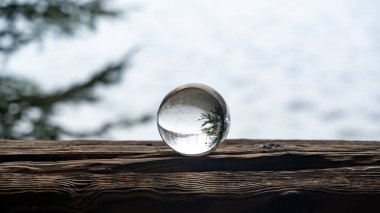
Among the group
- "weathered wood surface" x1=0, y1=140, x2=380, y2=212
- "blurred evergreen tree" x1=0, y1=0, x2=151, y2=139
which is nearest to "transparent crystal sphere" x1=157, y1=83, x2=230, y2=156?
"weathered wood surface" x1=0, y1=140, x2=380, y2=212

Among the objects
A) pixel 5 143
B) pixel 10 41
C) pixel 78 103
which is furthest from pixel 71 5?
pixel 5 143

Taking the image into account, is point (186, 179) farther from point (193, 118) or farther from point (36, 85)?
point (36, 85)

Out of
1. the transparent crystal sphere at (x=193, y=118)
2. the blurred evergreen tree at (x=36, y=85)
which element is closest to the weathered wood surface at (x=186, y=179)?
the transparent crystal sphere at (x=193, y=118)

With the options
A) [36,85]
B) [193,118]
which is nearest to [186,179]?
[193,118]

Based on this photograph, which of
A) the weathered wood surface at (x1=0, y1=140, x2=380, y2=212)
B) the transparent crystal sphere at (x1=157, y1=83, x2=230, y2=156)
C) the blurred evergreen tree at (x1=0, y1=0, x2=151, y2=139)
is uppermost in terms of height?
the blurred evergreen tree at (x1=0, y1=0, x2=151, y2=139)

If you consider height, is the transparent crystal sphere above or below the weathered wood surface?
above

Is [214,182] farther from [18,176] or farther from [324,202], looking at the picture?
[18,176]

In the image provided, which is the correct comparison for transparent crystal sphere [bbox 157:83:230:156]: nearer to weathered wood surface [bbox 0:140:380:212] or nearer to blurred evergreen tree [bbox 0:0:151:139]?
weathered wood surface [bbox 0:140:380:212]
